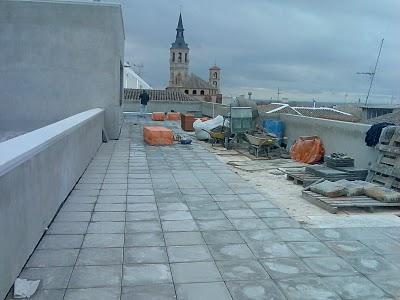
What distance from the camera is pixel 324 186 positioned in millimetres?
6090

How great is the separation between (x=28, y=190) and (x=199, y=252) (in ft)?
5.68

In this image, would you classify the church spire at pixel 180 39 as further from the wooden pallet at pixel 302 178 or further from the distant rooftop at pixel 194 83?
the wooden pallet at pixel 302 178

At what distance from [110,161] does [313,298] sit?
6691mm

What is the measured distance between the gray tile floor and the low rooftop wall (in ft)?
0.66

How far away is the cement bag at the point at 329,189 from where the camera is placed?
5859 mm

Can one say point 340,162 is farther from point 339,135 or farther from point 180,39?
point 180,39

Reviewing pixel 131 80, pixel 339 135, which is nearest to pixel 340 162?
pixel 339 135

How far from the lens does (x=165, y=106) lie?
2658cm

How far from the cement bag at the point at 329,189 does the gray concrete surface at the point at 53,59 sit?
Result: 8.43 m

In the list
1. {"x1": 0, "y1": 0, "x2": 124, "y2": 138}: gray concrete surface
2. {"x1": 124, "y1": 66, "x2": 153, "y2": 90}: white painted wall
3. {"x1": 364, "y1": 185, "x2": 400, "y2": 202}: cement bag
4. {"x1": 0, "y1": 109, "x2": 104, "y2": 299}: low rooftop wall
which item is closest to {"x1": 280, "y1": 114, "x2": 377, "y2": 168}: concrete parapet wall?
{"x1": 364, "y1": 185, "x2": 400, "y2": 202}: cement bag

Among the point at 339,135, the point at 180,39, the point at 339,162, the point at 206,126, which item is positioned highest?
the point at 180,39

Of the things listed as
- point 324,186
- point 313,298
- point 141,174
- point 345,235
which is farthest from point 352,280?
point 141,174

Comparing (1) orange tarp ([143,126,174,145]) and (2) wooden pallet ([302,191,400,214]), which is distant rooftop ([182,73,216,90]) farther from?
(2) wooden pallet ([302,191,400,214])

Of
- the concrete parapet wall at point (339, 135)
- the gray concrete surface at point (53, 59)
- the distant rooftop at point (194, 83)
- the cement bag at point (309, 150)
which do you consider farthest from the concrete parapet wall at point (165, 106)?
the distant rooftop at point (194, 83)
